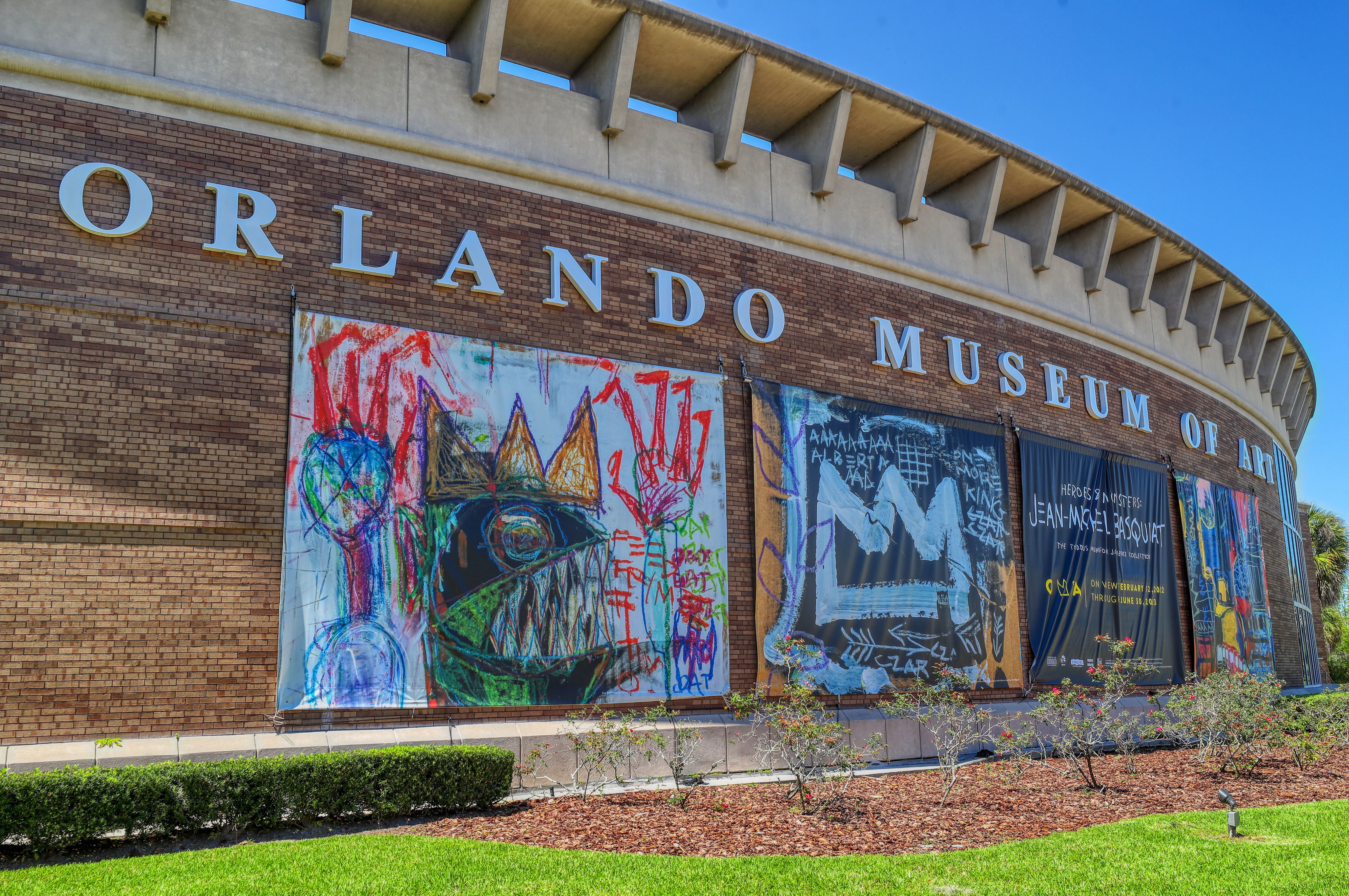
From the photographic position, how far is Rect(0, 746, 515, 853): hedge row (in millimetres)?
7977

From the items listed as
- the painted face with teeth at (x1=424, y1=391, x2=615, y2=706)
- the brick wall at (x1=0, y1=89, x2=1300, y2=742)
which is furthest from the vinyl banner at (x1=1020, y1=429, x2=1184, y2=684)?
the painted face with teeth at (x1=424, y1=391, x2=615, y2=706)

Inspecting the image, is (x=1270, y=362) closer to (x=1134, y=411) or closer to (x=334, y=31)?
(x=1134, y=411)

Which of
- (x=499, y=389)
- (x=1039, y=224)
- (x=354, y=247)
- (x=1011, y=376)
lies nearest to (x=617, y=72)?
(x=354, y=247)

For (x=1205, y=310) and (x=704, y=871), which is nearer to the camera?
(x=704, y=871)

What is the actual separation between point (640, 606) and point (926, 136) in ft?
31.8

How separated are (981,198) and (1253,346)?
13236 millimetres

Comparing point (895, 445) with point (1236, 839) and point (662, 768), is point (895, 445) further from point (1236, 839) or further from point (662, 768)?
point (1236, 839)

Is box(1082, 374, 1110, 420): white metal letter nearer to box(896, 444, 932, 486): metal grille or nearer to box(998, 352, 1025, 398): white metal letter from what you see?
box(998, 352, 1025, 398): white metal letter

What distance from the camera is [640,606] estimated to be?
43.6ft

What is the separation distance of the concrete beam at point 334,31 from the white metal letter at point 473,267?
2604mm

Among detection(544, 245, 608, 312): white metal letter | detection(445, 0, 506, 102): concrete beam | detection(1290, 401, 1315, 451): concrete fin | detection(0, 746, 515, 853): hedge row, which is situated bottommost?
detection(0, 746, 515, 853): hedge row

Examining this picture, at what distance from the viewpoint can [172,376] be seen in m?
11.2

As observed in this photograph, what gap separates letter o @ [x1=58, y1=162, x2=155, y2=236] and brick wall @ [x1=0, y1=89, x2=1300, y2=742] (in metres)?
0.10

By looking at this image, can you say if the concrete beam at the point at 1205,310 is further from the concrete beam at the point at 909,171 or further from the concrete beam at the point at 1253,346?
the concrete beam at the point at 909,171
